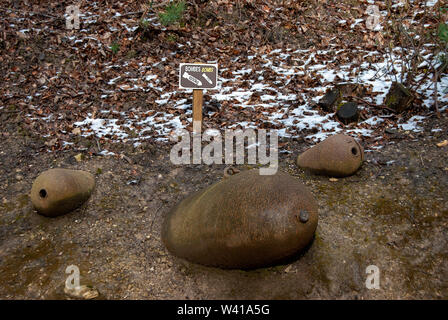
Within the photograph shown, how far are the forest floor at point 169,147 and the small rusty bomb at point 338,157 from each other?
12cm

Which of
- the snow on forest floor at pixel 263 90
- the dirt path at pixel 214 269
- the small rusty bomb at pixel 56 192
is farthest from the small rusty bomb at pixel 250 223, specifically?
the snow on forest floor at pixel 263 90

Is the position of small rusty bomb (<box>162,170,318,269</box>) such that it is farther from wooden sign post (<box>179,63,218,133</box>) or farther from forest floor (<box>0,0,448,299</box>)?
wooden sign post (<box>179,63,218,133</box>)

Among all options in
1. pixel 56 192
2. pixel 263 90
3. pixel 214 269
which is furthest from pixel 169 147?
pixel 214 269

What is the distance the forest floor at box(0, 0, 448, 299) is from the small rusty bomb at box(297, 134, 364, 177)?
0.12 m

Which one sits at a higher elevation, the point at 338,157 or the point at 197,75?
the point at 197,75

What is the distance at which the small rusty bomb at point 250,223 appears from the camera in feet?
7.63

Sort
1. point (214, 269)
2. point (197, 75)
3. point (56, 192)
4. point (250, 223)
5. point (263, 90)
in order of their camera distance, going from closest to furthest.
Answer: point (250, 223), point (214, 269), point (56, 192), point (197, 75), point (263, 90)

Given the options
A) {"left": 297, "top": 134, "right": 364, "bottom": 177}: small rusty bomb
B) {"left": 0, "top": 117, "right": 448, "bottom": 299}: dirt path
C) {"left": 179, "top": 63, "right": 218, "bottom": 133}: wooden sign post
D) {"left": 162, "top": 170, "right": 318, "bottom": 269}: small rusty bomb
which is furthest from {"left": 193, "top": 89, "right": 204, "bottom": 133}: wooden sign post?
{"left": 162, "top": 170, "right": 318, "bottom": 269}: small rusty bomb

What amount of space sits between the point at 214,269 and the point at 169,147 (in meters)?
2.05

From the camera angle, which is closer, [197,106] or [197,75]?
[197,75]

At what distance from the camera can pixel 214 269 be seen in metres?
2.71

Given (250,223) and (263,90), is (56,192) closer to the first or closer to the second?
(250,223)

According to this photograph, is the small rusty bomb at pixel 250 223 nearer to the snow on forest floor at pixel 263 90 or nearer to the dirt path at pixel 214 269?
the dirt path at pixel 214 269

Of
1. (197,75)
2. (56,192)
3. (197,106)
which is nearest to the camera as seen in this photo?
(56,192)
